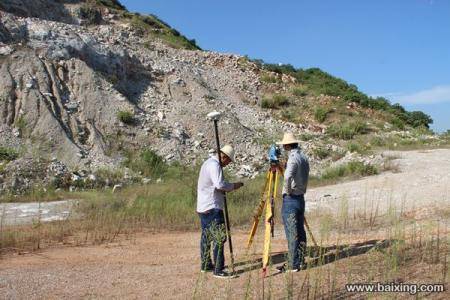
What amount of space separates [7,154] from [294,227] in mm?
11860

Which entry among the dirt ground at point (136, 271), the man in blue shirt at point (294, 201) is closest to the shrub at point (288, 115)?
the dirt ground at point (136, 271)

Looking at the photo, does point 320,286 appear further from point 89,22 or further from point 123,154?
point 89,22

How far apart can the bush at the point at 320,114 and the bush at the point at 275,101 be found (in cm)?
160

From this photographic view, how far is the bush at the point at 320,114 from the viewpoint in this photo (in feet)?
88.3

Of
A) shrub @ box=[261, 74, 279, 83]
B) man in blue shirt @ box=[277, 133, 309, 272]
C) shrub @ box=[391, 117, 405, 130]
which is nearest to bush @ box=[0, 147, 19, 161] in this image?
man in blue shirt @ box=[277, 133, 309, 272]

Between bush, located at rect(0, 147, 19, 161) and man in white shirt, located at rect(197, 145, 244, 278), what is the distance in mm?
10944

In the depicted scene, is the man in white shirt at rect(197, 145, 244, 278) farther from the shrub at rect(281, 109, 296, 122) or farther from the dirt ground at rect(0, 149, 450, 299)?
the shrub at rect(281, 109, 296, 122)

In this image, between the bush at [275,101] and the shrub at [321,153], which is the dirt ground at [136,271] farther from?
the bush at [275,101]

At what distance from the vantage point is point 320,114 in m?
27.0

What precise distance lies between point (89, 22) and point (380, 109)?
17259 millimetres

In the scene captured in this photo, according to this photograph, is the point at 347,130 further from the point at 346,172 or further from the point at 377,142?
the point at 346,172

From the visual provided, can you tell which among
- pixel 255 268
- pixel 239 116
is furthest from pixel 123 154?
pixel 255 268

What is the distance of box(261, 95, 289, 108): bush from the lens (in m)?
26.6

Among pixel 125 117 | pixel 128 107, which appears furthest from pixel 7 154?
pixel 128 107
